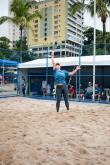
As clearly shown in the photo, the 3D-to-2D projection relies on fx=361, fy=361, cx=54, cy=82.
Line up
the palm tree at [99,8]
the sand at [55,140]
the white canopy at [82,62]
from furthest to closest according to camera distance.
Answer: the palm tree at [99,8]
the white canopy at [82,62]
the sand at [55,140]

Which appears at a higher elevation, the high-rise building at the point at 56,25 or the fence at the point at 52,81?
the high-rise building at the point at 56,25

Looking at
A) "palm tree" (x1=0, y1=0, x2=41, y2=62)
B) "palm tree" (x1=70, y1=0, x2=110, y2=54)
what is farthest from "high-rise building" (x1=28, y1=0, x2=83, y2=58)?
"palm tree" (x1=70, y1=0, x2=110, y2=54)

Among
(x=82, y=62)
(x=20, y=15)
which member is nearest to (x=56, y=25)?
(x=20, y=15)

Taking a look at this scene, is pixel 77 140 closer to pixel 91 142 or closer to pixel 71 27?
pixel 91 142

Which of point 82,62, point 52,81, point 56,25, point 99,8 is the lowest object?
point 52,81

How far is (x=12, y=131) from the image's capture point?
8.61 meters

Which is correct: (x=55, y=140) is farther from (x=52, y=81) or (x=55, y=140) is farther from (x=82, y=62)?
(x=52, y=81)

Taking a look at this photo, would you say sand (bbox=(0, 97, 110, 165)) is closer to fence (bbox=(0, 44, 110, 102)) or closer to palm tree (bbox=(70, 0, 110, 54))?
fence (bbox=(0, 44, 110, 102))

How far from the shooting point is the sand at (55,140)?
20.4ft

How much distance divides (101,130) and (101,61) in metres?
10.5

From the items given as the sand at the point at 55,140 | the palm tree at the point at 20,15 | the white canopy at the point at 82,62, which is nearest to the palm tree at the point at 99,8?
the palm tree at the point at 20,15

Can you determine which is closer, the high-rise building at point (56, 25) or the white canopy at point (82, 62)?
the white canopy at point (82, 62)

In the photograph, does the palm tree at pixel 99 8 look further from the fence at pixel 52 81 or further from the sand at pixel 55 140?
the sand at pixel 55 140

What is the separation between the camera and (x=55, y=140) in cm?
760
